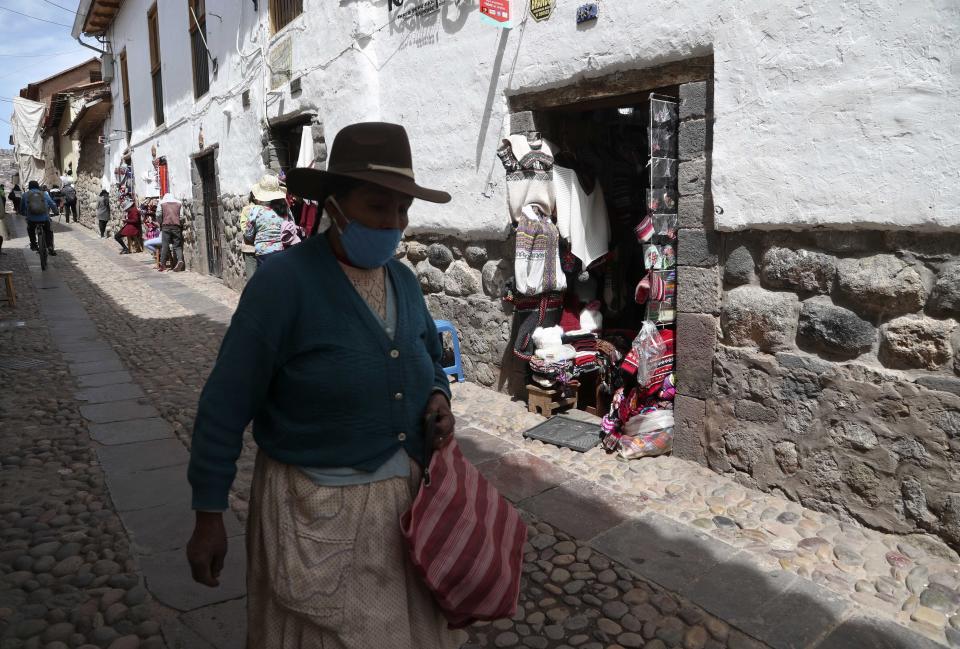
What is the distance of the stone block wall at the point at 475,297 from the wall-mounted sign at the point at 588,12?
5.24ft

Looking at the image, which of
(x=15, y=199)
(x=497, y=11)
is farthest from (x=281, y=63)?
(x=15, y=199)

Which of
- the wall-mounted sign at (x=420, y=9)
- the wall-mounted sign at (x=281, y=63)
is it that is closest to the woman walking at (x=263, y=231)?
the wall-mounted sign at (x=281, y=63)

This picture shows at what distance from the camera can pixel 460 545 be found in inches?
61.2

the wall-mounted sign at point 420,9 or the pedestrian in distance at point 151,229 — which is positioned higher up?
the wall-mounted sign at point 420,9

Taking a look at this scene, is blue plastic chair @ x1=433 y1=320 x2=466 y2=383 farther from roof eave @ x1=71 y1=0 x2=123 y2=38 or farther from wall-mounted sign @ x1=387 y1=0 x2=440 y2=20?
roof eave @ x1=71 y1=0 x2=123 y2=38

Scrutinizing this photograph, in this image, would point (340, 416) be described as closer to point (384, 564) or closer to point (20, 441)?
point (384, 564)

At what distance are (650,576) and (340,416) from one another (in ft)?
6.24

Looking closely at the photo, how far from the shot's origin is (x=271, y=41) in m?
8.12

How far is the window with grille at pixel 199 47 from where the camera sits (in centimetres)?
1069

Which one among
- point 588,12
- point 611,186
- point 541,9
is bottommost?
point 611,186

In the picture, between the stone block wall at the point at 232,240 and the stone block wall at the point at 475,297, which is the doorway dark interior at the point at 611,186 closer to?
the stone block wall at the point at 475,297

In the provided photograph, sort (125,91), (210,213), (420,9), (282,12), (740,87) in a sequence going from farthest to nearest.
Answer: (125,91), (210,213), (282,12), (420,9), (740,87)

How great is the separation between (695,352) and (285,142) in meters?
6.63

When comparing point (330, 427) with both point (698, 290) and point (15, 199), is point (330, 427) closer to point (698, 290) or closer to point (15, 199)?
point (698, 290)
